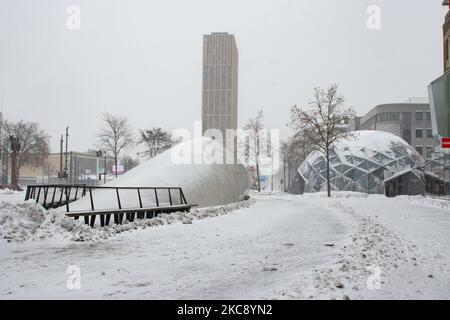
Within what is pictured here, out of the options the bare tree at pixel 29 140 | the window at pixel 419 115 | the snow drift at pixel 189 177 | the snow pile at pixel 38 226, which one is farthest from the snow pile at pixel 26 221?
the window at pixel 419 115

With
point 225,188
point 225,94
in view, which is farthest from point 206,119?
point 225,188

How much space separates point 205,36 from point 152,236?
135 metres

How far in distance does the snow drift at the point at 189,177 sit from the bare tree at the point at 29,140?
46379 mm

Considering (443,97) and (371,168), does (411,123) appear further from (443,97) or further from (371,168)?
(443,97)

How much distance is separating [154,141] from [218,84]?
268 feet

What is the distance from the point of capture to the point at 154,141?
5325 cm

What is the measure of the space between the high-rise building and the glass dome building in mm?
74487

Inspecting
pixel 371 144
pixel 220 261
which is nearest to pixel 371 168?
pixel 371 144

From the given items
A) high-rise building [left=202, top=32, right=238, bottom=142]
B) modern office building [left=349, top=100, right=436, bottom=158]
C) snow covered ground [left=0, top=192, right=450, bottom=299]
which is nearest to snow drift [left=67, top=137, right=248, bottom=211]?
snow covered ground [left=0, top=192, right=450, bottom=299]

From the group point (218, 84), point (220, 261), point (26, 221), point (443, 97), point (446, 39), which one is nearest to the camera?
point (220, 261)

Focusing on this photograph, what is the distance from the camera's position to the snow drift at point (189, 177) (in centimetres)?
1512

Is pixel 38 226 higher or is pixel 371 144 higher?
pixel 371 144

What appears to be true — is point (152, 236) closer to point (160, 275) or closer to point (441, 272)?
point (160, 275)

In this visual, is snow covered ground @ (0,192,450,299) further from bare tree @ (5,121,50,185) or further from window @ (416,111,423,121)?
window @ (416,111,423,121)
